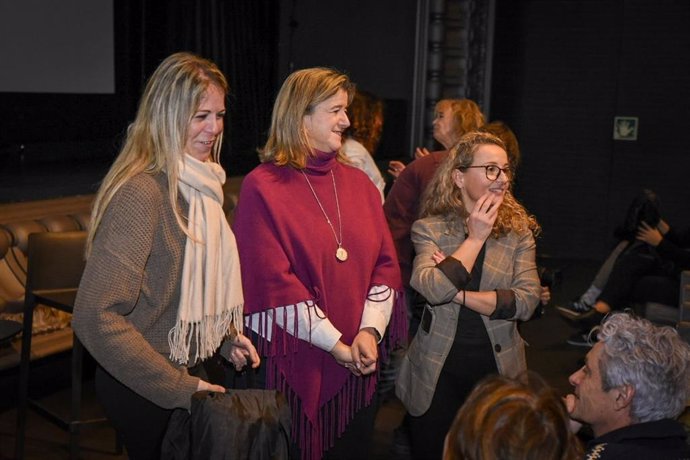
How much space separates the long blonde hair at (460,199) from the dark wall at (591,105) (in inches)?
211

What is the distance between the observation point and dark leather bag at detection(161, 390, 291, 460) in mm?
1730

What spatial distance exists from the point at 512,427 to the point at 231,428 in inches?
24.2

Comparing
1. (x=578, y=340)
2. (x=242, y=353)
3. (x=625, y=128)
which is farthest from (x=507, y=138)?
(x=625, y=128)

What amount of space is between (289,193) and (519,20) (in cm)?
613

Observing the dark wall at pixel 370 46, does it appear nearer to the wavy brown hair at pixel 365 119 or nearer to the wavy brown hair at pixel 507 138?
the wavy brown hair at pixel 365 119

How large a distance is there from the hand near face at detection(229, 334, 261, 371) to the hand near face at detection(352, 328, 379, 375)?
28cm

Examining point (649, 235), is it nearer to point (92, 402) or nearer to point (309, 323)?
point (92, 402)

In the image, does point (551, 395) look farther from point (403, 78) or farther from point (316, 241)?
point (403, 78)

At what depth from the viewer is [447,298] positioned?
2.35 metres

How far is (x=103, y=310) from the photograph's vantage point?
5.81 ft

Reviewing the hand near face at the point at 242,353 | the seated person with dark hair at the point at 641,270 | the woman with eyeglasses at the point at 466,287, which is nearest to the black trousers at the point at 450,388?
the woman with eyeglasses at the point at 466,287

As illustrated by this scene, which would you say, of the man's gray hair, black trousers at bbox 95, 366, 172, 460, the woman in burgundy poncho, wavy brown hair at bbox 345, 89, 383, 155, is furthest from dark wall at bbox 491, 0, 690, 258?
black trousers at bbox 95, 366, 172, 460

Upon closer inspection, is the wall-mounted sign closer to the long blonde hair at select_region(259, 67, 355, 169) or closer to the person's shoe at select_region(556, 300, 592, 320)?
the person's shoe at select_region(556, 300, 592, 320)

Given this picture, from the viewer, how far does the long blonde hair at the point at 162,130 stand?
187 cm
